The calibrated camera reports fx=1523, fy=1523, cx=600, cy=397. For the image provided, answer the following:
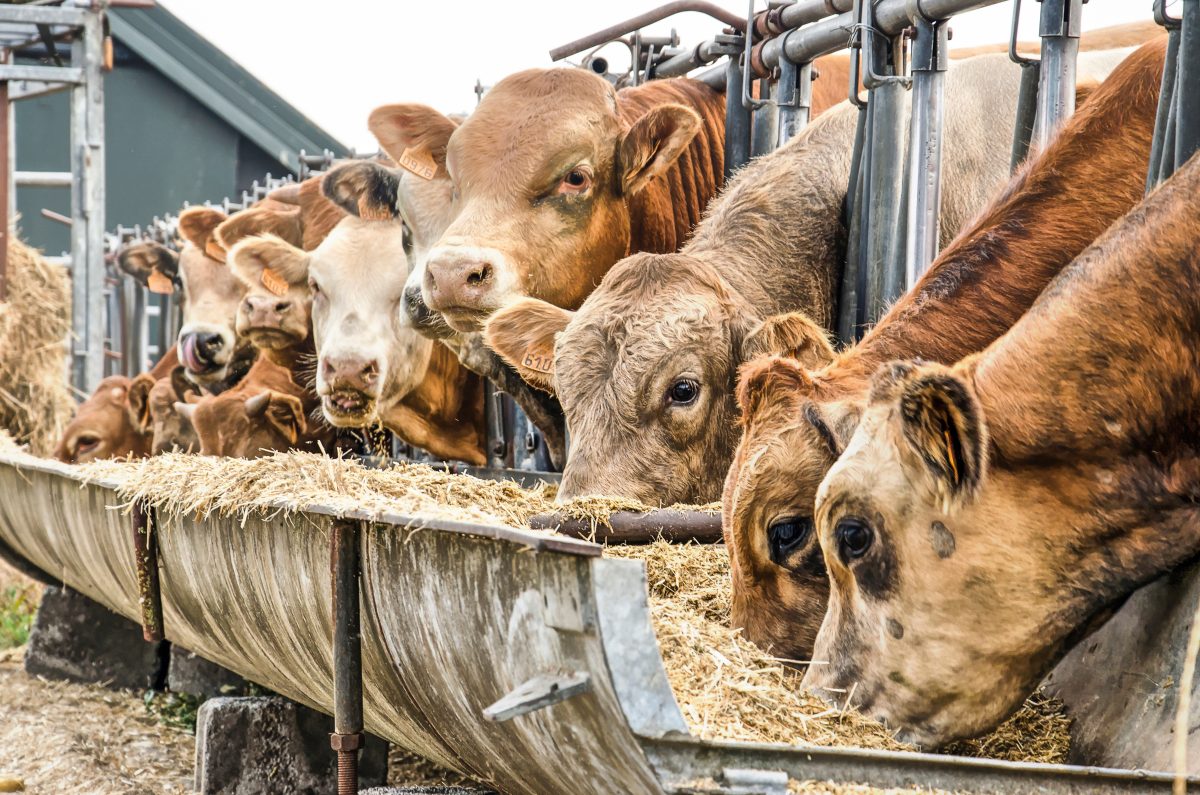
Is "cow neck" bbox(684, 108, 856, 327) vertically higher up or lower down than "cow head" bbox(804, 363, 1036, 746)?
higher up

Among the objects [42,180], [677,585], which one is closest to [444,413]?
[677,585]

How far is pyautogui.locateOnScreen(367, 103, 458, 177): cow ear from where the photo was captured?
5328mm

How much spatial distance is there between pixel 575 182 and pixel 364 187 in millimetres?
1494

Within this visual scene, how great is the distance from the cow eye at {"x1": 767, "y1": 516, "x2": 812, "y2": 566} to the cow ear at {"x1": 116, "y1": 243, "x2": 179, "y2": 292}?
6.91m

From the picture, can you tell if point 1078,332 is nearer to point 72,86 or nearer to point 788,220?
point 788,220

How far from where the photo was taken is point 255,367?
7.65 metres

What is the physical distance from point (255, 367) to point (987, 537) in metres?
5.71

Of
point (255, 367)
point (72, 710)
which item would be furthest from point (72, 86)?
point (72, 710)

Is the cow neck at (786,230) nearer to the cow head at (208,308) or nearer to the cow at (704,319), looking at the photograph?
the cow at (704,319)

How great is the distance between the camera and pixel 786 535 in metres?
2.97

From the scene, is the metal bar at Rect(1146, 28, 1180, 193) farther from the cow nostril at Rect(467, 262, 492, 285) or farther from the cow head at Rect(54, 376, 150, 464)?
the cow head at Rect(54, 376, 150, 464)

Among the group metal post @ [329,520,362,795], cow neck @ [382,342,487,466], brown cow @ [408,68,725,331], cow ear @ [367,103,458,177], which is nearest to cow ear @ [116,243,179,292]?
cow neck @ [382,342,487,466]

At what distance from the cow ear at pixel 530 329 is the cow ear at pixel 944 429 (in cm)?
190

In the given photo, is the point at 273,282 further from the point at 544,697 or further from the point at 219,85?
the point at 219,85
